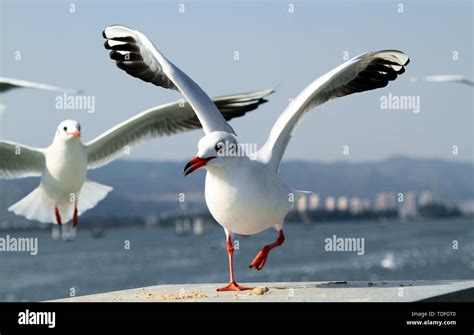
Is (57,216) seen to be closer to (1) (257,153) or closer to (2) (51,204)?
(2) (51,204)

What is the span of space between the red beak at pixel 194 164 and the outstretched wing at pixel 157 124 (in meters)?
2.68

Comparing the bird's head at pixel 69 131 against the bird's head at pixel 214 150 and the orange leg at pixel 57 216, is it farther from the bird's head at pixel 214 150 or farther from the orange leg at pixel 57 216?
the bird's head at pixel 214 150

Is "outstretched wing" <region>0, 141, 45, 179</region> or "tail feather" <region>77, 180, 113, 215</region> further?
"tail feather" <region>77, 180, 113, 215</region>

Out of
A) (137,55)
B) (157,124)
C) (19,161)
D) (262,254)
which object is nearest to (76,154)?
(19,161)

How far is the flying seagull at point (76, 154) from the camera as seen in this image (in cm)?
938

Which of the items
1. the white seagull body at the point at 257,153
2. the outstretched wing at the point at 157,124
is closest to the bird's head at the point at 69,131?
the outstretched wing at the point at 157,124

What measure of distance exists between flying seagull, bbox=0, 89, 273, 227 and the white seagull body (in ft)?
4.11

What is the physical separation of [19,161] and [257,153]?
331 centimetres

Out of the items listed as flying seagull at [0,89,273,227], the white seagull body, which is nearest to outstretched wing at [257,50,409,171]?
→ the white seagull body

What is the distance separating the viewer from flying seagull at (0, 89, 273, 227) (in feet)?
30.8

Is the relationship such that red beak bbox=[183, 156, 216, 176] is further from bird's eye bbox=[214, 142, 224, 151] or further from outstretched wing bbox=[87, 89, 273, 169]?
outstretched wing bbox=[87, 89, 273, 169]
